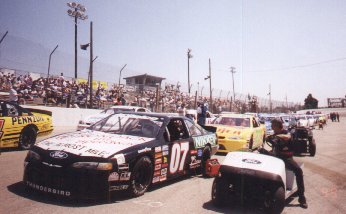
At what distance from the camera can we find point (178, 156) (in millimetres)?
5984

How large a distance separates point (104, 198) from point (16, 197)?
1.24 meters

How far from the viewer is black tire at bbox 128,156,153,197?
4752 mm

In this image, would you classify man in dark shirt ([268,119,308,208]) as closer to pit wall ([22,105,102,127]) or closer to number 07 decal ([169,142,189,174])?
number 07 decal ([169,142,189,174])

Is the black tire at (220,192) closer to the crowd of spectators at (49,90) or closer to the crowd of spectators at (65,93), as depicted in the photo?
the crowd of spectators at (65,93)

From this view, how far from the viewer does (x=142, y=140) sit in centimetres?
520

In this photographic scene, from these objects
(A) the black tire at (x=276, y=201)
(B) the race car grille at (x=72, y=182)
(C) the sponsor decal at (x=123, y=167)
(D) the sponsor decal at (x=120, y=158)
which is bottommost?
(A) the black tire at (x=276, y=201)

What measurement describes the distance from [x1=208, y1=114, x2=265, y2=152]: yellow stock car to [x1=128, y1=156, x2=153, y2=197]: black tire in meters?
5.58

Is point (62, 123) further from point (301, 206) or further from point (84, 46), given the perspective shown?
point (301, 206)

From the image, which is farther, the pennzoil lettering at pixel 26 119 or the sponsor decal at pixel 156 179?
the pennzoil lettering at pixel 26 119

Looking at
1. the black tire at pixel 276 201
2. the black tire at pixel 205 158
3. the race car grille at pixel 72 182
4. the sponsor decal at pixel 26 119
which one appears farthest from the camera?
the sponsor decal at pixel 26 119

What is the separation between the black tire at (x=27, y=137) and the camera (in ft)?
28.3

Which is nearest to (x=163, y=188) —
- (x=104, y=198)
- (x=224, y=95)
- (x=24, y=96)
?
(x=104, y=198)

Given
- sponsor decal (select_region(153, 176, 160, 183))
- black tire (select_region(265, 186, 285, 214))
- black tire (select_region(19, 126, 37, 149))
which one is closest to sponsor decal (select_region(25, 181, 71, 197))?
sponsor decal (select_region(153, 176, 160, 183))

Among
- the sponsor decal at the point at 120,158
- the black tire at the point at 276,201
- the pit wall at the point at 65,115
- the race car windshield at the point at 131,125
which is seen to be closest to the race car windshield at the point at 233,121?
the race car windshield at the point at 131,125
